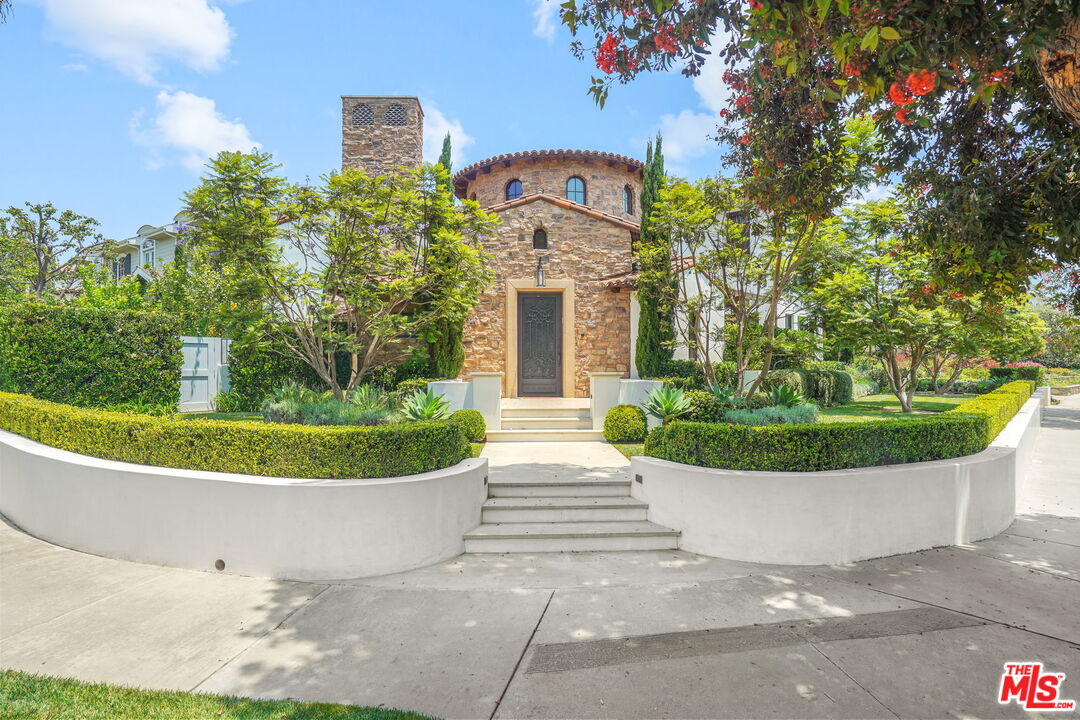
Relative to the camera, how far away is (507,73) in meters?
7.81

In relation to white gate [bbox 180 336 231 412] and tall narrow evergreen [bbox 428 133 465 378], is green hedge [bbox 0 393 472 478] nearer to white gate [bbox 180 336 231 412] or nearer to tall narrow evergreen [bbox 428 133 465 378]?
tall narrow evergreen [bbox 428 133 465 378]

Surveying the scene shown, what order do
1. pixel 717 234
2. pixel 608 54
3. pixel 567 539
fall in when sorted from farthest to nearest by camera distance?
pixel 717 234 → pixel 567 539 → pixel 608 54

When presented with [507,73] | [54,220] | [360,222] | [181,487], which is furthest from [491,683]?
[54,220]

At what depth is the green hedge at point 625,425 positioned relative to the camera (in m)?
9.11

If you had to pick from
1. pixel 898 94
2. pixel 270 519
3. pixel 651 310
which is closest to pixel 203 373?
pixel 270 519

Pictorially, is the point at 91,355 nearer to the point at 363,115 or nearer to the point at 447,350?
the point at 447,350

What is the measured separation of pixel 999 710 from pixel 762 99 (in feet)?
17.7

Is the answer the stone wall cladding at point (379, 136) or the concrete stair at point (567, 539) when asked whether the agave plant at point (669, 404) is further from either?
the stone wall cladding at point (379, 136)

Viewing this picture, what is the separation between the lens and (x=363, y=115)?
56.6 feet

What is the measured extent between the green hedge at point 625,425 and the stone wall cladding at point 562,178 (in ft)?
28.7

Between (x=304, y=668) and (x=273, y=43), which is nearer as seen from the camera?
(x=304, y=668)

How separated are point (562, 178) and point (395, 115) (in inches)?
254

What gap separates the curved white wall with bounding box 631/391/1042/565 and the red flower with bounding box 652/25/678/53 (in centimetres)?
395

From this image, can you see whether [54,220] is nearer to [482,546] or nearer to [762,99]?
[482,546]
